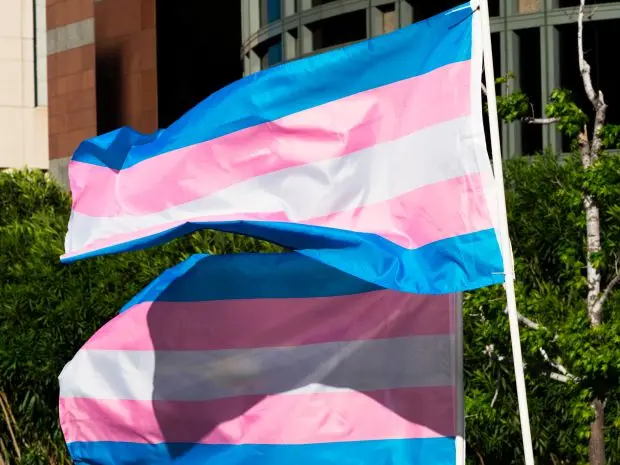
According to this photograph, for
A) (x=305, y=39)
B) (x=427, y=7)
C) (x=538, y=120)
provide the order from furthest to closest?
1. (x=305, y=39)
2. (x=427, y=7)
3. (x=538, y=120)

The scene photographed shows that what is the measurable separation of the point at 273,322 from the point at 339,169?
102cm

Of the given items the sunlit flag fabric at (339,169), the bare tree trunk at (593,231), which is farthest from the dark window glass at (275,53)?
the sunlit flag fabric at (339,169)

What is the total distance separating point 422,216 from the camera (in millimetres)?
6012

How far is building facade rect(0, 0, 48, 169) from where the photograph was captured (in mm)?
30297

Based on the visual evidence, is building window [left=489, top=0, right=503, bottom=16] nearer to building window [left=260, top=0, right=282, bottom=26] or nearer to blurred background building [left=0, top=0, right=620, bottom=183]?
blurred background building [left=0, top=0, right=620, bottom=183]

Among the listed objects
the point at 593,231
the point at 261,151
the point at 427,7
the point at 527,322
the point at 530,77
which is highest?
the point at 427,7

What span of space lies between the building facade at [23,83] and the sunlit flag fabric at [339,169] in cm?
2370

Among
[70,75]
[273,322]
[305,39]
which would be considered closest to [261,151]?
[273,322]

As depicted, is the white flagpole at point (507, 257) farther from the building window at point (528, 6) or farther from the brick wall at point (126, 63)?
the brick wall at point (126, 63)

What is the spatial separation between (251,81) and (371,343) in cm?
143

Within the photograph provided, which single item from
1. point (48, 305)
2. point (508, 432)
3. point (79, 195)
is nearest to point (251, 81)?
point (79, 195)

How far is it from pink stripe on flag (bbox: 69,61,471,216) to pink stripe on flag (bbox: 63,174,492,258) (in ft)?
1.04

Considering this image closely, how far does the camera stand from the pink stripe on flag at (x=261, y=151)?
638cm

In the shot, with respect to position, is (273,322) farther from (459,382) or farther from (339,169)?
(459,382)
